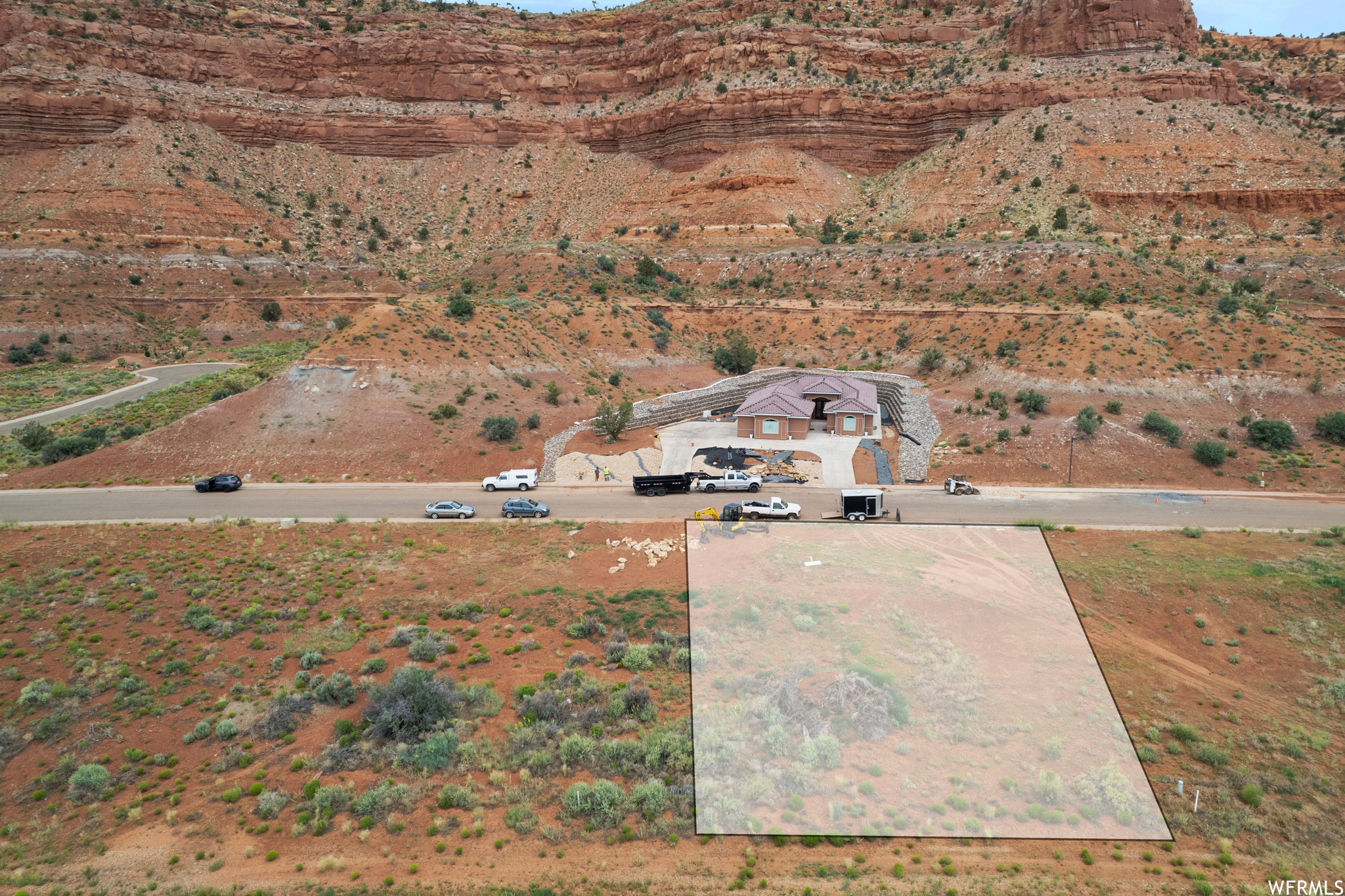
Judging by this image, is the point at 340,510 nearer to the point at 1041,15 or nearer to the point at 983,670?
the point at 983,670

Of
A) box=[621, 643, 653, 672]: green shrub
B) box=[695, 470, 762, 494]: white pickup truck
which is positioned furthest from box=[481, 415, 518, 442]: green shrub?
box=[621, 643, 653, 672]: green shrub

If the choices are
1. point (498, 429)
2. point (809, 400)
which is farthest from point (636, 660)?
point (809, 400)

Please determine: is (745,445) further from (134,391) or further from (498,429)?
(134,391)

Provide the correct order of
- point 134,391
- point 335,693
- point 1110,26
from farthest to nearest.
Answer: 1. point 1110,26
2. point 134,391
3. point 335,693

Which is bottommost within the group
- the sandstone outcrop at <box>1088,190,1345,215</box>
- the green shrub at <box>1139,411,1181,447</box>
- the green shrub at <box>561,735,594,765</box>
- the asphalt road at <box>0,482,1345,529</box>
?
the green shrub at <box>561,735,594,765</box>

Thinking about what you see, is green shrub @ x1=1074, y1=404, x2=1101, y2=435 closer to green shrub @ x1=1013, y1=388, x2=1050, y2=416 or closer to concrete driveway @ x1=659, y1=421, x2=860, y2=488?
green shrub @ x1=1013, y1=388, x2=1050, y2=416

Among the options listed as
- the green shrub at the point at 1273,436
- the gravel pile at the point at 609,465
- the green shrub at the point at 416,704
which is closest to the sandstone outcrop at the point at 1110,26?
the green shrub at the point at 1273,436
